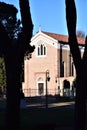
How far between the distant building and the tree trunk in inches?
2397

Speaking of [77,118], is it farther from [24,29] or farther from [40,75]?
[40,75]

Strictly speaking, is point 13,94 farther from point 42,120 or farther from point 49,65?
point 49,65

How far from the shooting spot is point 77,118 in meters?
14.8

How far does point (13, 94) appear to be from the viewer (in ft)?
44.9

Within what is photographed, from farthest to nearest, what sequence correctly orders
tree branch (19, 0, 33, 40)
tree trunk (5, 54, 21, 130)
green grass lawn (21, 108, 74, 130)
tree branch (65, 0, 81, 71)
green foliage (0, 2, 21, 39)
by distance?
green foliage (0, 2, 21, 39) < green grass lawn (21, 108, 74, 130) < tree branch (65, 0, 81, 71) < tree branch (19, 0, 33, 40) < tree trunk (5, 54, 21, 130)

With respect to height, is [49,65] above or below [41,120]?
above

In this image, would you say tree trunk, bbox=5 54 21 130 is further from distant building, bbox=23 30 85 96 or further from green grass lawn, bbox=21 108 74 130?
distant building, bbox=23 30 85 96

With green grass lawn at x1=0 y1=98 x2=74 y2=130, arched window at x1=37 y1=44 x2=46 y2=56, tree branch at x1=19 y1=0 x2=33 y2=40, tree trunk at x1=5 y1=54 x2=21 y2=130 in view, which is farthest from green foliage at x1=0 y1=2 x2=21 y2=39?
arched window at x1=37 y1=44 x2=46 y2=56

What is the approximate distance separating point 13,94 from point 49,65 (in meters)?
64.8

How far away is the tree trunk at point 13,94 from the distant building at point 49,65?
60.9m

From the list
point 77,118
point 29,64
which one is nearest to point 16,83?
point 77,118

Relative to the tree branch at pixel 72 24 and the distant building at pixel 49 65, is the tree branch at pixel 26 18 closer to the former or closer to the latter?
the tree branch at pixel 72 24

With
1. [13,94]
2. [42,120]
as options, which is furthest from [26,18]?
[42,120]

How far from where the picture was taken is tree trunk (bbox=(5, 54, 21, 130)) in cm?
1362
